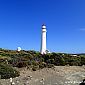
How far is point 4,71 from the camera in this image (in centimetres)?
1816

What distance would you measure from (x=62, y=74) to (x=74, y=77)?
1.21 m

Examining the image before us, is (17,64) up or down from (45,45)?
down

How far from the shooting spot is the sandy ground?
17141 mm

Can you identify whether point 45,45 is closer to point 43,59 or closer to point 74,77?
point 43,59

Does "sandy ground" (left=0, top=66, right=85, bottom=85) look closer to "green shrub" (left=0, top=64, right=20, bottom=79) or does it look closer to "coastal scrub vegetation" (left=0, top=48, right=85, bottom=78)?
"green shrub" (left=0, top=64, right=20, bottom=79)

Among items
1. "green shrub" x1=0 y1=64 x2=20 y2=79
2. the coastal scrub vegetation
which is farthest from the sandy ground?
the coastal scrub vegetation

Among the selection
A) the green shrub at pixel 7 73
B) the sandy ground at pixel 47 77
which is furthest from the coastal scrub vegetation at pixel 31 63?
the sandy ground at pixel 47 77

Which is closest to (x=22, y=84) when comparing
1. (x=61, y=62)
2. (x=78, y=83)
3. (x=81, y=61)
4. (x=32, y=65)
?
(x=78, y=83)

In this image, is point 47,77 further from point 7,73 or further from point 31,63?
point 31,63

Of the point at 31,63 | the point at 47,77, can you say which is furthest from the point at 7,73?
the point at 31,63

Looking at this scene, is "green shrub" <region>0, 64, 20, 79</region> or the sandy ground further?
"green shrub" <region>0, 64, 20, 79</region>

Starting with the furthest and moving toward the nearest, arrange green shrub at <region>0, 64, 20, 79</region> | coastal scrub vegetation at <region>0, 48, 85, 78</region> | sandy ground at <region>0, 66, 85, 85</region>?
coastal scrub vegetation at <region>0, 48, 85, 78</region>, green shrub at <region>0, 64, 20, 79</region>, sandy ground at <region>0, 66, 85, 85</region>

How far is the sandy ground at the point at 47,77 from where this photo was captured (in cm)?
1714

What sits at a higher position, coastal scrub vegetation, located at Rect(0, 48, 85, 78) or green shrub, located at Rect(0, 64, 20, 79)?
coastal scrub vegetation, located at Rect(0, 48, 85, 78)
